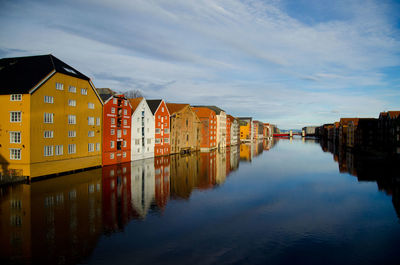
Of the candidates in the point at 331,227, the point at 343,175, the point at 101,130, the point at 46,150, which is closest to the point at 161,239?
the point at 331,227

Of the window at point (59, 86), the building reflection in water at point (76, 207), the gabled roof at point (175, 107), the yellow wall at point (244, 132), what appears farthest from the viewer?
the yellow wall at point (244, 132)

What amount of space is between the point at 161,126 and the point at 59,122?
32.2 meters

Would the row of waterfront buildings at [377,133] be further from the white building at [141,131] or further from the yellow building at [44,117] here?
the yellow building at [44,117]

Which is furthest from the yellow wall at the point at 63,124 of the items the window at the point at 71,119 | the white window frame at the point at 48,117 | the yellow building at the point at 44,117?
the window at the point at 71,119

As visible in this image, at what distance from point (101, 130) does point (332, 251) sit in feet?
134

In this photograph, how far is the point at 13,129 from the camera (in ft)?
113

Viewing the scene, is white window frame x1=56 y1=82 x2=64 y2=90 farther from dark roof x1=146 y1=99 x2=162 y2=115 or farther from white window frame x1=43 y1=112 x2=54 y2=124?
dark roof x1=146 y1=99 x2=162 y2=115

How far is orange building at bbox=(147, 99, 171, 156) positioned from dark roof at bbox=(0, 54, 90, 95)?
26.5 meters

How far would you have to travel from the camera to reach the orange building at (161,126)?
221ft

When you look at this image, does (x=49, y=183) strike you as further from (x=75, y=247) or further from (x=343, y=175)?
(x=343, y=175)

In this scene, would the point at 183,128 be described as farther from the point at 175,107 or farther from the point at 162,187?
the point at 162,187

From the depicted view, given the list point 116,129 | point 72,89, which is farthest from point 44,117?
point 116,129

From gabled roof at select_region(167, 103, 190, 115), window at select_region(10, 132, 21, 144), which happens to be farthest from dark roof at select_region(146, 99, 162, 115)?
window at select_region(10, 132, 21, 144)

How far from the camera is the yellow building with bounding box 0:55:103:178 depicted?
A: 113ft
